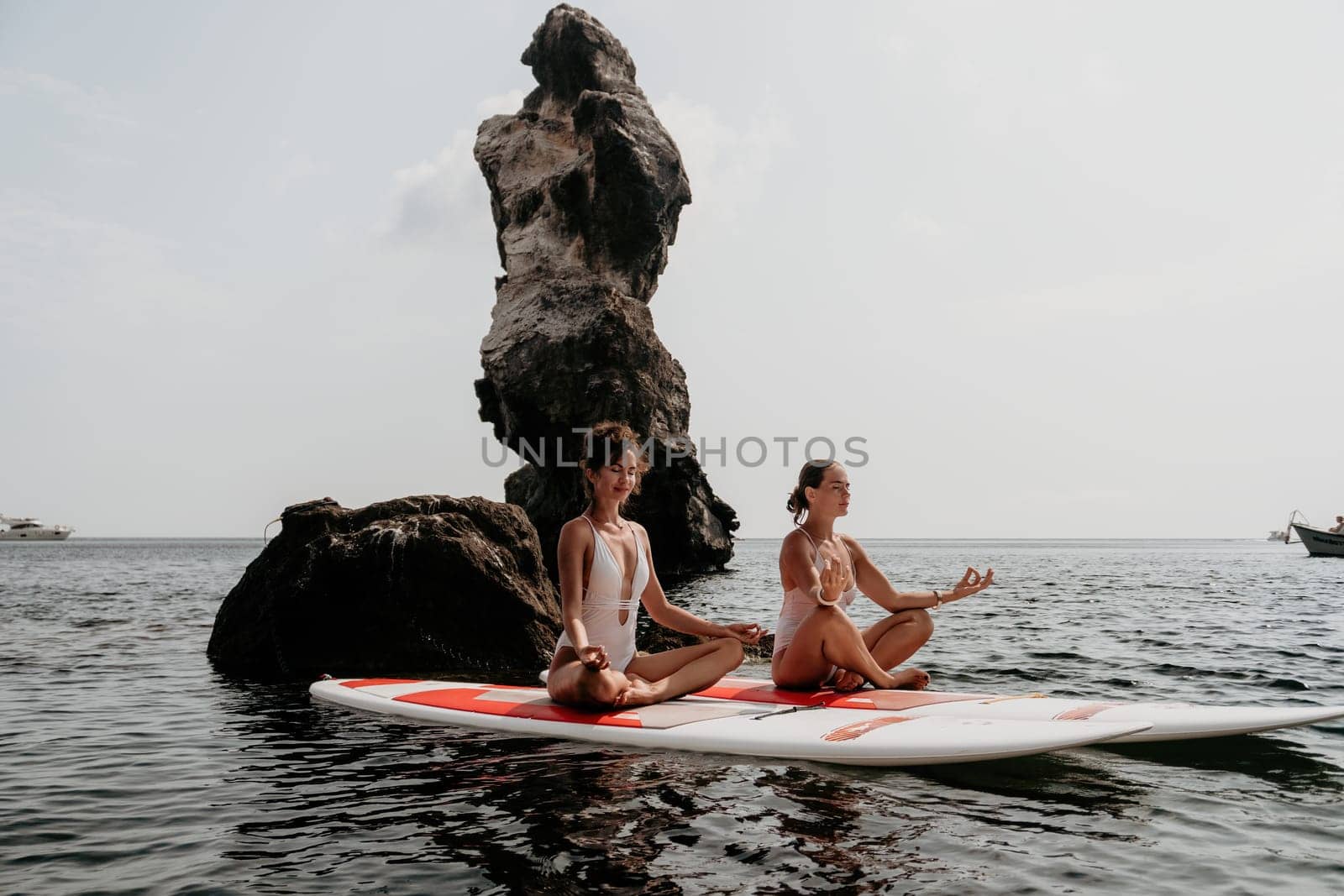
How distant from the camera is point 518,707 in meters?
7.13

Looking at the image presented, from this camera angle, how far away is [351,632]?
1139 centimetres

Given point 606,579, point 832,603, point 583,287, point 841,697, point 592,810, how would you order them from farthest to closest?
point 583,287
point 841,697
point 832,603
point 606,579
point 592,810

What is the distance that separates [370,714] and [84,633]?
10.6 metres

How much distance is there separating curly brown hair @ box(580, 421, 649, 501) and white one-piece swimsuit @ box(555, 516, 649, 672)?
0.40 metres

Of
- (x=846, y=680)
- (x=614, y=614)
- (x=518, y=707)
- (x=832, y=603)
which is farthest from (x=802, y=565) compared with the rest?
(x=518, y=707)

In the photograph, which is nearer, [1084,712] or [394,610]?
[1084,712]

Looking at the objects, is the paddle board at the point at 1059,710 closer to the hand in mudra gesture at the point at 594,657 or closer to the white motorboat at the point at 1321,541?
the hand in mudra gesture at the point at 594,657

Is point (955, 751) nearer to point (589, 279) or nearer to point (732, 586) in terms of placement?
point (732, 586)

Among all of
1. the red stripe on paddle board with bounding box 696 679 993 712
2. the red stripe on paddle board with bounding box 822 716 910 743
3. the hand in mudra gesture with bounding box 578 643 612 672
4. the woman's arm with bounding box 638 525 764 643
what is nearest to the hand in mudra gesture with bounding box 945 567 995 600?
the red stripe on paddle board with bounding box 696 679 993 712

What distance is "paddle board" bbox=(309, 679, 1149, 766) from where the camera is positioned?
5.88 metres

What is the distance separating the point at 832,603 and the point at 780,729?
0.98 metres

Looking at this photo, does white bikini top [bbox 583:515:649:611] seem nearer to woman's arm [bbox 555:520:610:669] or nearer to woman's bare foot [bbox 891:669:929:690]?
woman's arm [bbox 555:520:610:669]

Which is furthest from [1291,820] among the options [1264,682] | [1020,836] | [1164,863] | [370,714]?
[370,714]

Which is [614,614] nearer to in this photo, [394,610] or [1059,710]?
[1059,710]
